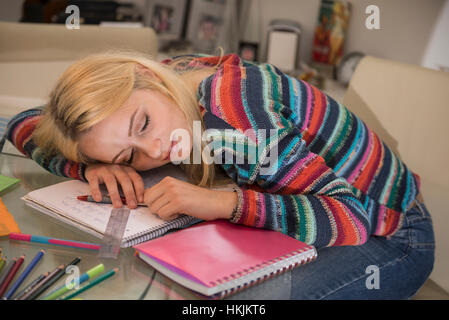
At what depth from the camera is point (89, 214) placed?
80cm

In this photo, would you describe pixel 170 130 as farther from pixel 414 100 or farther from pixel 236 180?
pixel 414 100

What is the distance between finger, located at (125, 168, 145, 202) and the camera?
0.86m

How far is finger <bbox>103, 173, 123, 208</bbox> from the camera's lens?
2.75ft

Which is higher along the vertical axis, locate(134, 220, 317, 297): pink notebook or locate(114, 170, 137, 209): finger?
locate(114, 170, 137, 209): finger

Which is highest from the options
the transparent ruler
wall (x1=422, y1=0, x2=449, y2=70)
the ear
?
wall (x1=422, y1=0, x2=449, y2=70)

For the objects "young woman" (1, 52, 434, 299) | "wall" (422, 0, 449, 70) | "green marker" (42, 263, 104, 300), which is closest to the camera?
"green marker" (42, 263, 104, 300)

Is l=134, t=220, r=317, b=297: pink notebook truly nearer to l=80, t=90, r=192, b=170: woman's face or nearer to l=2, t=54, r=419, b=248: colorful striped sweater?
l=2, t=54, r=419, b=248: colorful striped sweater

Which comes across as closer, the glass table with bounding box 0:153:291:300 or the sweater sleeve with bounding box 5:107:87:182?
the glass table with bounding box 0:153:291:300

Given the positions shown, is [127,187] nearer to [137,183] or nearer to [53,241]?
[137,183]

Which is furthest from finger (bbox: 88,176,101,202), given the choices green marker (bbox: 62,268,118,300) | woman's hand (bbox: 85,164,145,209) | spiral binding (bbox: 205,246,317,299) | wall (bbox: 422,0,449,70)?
wall (bbox: 422,0,449,70)

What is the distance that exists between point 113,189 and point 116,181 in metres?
0.04

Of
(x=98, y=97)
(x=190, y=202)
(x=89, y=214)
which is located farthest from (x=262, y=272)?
(x=98, y=97)

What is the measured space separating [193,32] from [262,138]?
179 cm

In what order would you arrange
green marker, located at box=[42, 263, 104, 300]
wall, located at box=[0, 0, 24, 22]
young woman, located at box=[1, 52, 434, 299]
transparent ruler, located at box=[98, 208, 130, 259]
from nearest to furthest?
green marker, located at box=[42, 263, 104, 300] → transparent ruler, located at box=[98, 208, 130, 259] → young woman, located at box=[1, 52, 434, 299] → wall, located at box=[0, 0, 24, 22]
